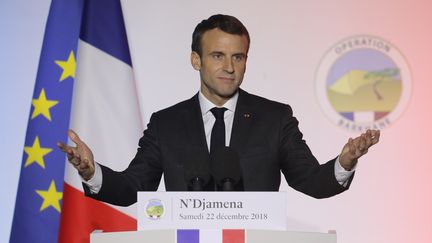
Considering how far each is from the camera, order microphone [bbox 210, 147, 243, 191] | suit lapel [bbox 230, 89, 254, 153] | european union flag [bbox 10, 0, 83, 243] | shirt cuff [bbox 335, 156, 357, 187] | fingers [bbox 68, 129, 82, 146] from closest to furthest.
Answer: microphone [bbox 210, 147, 243, 191], fingers [bbox 68, 129, 82, 146], shirt cuff [bbox 335, 156, 357, 187], suit lapel [bbox 230, 89, 254, 153], european union flag [bbox 10, 0, 83, 243]


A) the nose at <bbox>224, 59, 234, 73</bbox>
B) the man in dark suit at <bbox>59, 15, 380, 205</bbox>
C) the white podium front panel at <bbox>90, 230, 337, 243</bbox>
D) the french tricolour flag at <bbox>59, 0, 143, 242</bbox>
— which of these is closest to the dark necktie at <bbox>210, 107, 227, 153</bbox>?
the man in dark suit at <bbox>59, 15, 380, 205</bbox>

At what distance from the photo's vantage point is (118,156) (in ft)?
13.3

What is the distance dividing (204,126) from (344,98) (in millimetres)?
1428

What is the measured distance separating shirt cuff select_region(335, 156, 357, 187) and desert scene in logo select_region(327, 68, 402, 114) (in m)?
1.72

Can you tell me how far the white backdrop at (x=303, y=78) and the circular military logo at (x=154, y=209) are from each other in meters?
2.12

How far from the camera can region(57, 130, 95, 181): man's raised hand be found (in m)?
2.29

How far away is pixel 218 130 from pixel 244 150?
0.51 feet

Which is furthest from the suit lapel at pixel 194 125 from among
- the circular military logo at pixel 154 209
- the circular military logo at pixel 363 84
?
the circular military logo at pixel 363 84

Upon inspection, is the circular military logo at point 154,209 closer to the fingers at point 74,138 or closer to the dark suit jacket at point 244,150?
the fingers at point 74,138

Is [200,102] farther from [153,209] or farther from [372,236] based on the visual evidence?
[372,236]

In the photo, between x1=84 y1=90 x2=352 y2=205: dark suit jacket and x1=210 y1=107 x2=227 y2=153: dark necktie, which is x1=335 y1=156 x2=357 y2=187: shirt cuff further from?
x1=210 y1=107 x2=227 y2=153: dark necktie

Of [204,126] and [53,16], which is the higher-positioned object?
[53,16]

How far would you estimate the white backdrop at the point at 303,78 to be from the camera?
13.7ft

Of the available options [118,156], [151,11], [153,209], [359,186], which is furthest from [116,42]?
[153,209]
